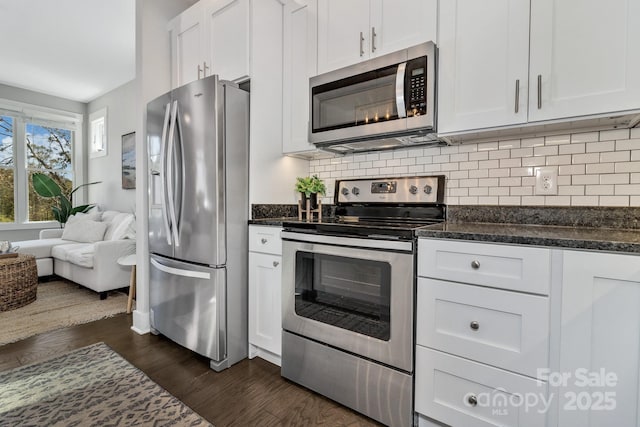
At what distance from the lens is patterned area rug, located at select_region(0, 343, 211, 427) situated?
1.47 meters

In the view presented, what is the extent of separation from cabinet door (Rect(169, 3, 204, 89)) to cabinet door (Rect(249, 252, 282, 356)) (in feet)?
5.08

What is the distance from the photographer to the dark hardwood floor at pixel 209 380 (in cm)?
152

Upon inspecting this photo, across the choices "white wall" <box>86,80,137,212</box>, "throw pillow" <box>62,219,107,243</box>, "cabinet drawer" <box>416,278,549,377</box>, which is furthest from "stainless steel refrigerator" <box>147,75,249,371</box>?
"white wall" <box>86,80,137,212</box>

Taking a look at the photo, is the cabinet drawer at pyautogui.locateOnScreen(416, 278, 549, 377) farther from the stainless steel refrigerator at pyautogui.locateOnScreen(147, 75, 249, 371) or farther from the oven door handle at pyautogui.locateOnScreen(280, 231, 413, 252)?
the stainless steel refrigerator at pyautogui.locateOnScreen(147, 75, 249, 371)

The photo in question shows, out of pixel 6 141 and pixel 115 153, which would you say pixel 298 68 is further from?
pixel 6 141

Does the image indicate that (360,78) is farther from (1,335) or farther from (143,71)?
(1,335)

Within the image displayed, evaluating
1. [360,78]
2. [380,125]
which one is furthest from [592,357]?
[360,78]

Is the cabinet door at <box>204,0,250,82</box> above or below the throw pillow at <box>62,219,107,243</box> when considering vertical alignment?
above

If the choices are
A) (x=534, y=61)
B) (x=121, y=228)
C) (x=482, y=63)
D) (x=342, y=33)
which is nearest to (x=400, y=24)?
(x=342, y=33)

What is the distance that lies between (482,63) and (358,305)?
1332mm

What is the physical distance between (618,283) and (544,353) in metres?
0.34

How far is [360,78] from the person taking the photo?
1808 millimetres

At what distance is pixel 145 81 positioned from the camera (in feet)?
7.97

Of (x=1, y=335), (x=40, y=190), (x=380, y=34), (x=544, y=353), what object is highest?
(x=380, y=34)
